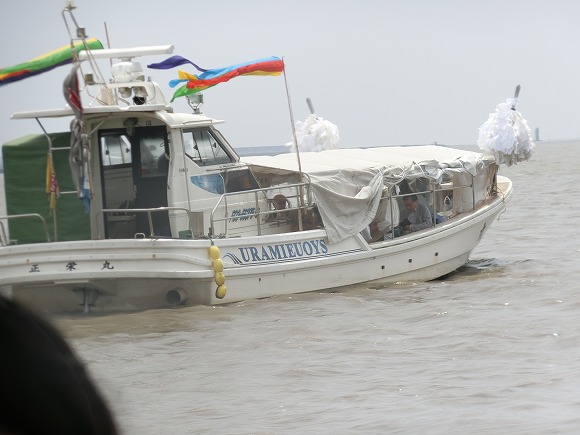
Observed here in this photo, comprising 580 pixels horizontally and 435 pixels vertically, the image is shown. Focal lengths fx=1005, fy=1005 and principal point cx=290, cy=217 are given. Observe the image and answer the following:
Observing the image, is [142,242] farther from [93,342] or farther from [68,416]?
[68,416]

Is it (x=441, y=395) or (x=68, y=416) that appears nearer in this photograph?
(x=68, y=416)

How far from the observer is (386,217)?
571 inches

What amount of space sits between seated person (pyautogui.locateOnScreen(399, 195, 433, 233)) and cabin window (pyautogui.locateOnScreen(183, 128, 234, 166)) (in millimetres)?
2941

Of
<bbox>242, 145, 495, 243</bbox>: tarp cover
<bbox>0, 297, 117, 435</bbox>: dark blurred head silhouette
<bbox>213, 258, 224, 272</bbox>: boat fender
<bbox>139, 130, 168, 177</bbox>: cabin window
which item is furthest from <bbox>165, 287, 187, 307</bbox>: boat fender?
<bbox>0, 297, 117, 435</bbox>: dark blurred head silhouette

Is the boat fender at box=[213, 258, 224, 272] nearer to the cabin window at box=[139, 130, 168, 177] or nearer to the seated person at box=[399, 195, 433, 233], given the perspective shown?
the cabin window at box=[139, 130, 168, 177]

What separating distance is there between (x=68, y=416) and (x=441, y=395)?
7.64 meters

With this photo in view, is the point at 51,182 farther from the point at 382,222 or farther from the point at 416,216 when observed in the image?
the point at 416,216

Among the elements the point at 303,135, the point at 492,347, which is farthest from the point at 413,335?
the point at 303,135

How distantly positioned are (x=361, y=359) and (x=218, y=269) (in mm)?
2946

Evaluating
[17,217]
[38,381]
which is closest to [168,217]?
[17,217]

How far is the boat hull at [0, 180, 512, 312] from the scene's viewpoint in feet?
38.6

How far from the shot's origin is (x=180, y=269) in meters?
12.1

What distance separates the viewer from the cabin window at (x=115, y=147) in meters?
12.9

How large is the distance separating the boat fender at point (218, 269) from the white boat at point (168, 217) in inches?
0.7
